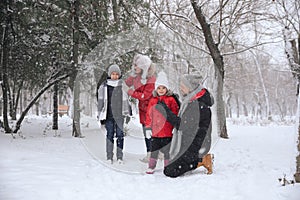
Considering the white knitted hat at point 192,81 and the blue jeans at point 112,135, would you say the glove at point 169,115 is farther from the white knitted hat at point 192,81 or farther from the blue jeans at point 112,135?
the blue jeans at point 112,135

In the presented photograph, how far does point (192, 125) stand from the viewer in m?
4.44

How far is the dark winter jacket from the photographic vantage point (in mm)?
4336

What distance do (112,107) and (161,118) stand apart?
985 mm

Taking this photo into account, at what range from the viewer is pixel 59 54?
800 centimetres

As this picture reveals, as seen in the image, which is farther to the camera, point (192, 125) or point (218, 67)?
point (218, 67)

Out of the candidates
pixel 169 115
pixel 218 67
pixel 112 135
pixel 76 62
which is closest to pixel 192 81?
pixel 169 115

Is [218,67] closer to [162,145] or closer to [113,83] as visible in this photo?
[113,83]

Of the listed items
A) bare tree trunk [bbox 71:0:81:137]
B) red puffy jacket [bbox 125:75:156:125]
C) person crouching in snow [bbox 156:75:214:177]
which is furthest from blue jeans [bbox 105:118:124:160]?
bare tree trunk [bbox 71:0:81:137]

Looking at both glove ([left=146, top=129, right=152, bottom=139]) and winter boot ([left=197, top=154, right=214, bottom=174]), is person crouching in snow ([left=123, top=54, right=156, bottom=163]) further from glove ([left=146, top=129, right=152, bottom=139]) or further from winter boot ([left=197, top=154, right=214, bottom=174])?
winter boot ([left=197, top=154, right=214, bottom=174])

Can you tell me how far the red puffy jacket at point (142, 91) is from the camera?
5.11 meters

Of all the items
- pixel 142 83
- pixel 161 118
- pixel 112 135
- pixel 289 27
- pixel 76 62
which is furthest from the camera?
pixel 289 27

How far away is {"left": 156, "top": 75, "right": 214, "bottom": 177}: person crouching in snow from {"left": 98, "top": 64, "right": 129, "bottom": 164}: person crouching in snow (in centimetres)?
89

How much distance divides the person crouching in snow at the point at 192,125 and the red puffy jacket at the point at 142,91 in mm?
645

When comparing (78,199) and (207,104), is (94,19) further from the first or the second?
(78,199)
